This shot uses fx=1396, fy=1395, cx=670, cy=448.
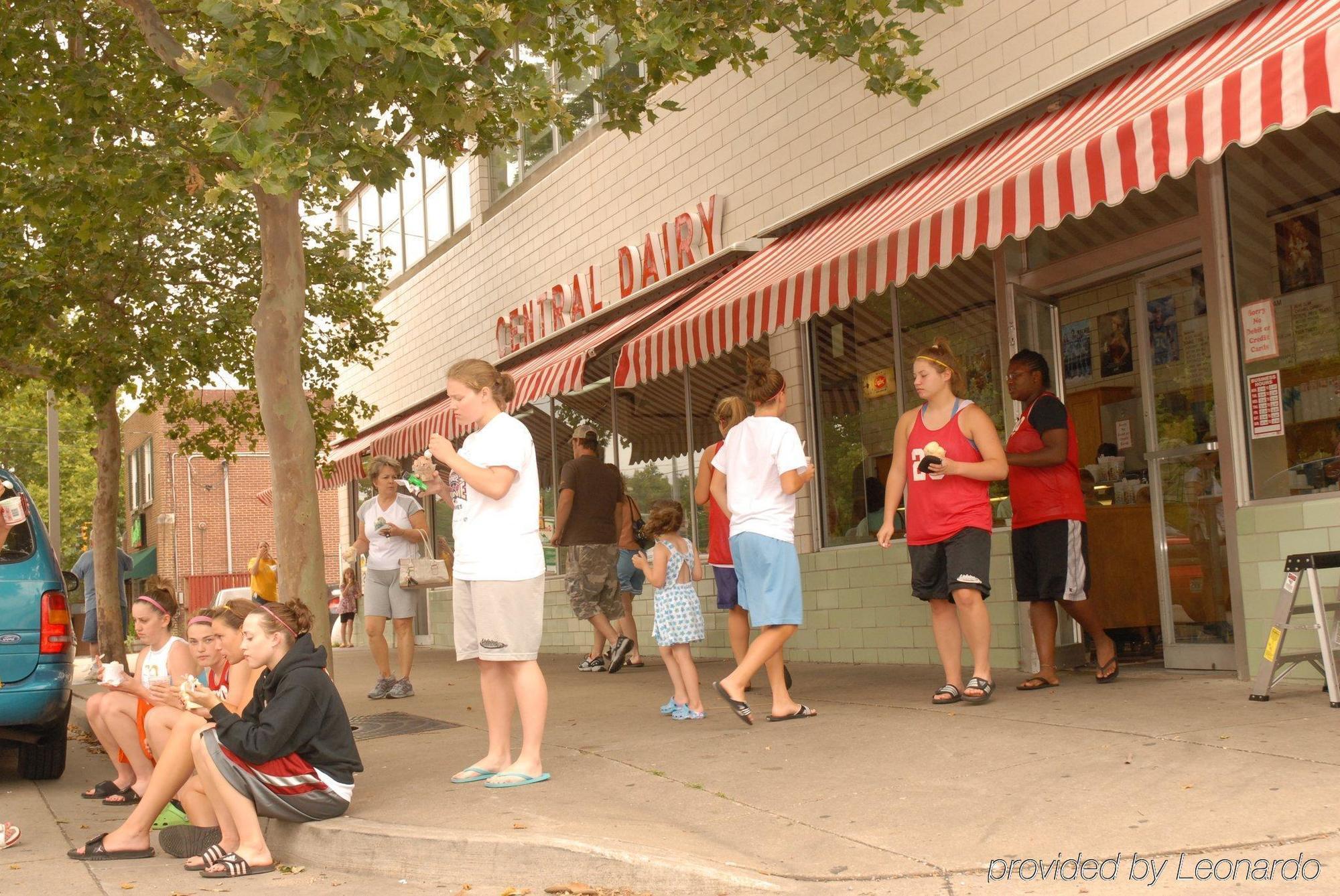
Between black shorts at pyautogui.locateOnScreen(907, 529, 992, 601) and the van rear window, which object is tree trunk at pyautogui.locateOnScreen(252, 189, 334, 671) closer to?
the van rear window

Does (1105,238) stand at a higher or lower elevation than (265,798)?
higher

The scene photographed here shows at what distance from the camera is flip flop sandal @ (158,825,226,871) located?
18.1 ft

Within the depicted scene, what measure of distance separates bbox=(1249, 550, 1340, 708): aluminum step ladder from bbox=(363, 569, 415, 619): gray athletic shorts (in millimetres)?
5603

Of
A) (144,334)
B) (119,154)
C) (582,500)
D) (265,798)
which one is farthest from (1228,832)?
(144,334)

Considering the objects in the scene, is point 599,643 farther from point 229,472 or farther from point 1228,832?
point 229,472

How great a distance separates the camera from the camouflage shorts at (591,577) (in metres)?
11.1

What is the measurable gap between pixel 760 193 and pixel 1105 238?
355 cm

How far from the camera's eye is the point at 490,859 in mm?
4762

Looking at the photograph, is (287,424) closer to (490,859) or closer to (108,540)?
(490,859)

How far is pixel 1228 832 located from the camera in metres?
4.34

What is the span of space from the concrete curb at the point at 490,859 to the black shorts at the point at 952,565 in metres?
2.86

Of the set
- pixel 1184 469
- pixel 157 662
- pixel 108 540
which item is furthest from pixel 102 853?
pixel 108 540

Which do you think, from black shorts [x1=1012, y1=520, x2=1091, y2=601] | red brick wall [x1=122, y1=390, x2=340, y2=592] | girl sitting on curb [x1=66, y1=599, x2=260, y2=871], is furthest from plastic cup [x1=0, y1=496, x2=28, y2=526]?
red brick wall [x1=122, y1=390, x2=340, y2=592]

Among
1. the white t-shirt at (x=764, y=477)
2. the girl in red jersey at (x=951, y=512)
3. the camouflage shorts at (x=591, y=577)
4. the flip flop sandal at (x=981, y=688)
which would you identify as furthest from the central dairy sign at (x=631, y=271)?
the flip flop sandal at (x=981, y=688)
